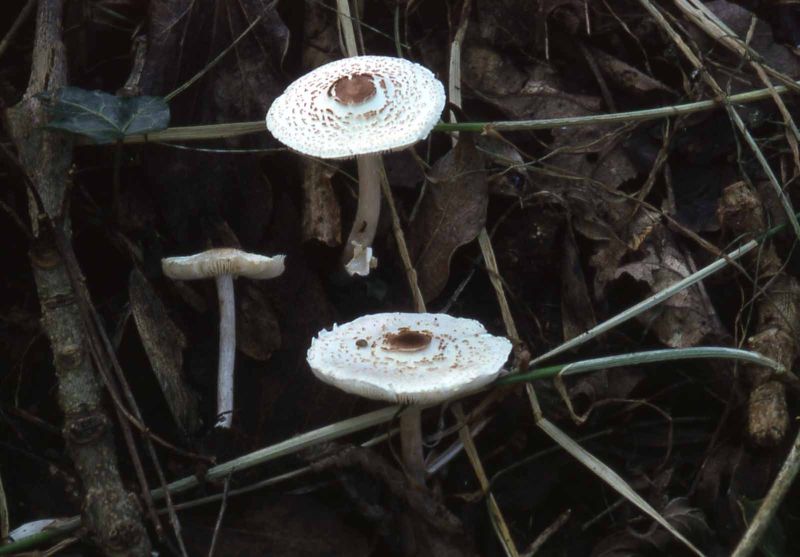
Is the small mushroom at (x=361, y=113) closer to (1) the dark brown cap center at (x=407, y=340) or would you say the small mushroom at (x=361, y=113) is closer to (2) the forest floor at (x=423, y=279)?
(2) the forest floor at (x=423, y=279)

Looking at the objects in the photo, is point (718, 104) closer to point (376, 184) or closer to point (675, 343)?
point (675, 343)

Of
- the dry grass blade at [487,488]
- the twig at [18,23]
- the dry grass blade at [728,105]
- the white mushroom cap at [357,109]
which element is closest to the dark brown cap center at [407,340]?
the dry grass blade at [487,488]

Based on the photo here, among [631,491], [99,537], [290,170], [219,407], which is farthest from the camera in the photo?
[290,170]

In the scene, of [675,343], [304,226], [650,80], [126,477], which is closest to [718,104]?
[650,80]

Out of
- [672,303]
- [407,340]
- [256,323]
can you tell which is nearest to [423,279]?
[407,340]

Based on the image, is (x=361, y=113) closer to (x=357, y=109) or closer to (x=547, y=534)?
(x=357, y=109)
